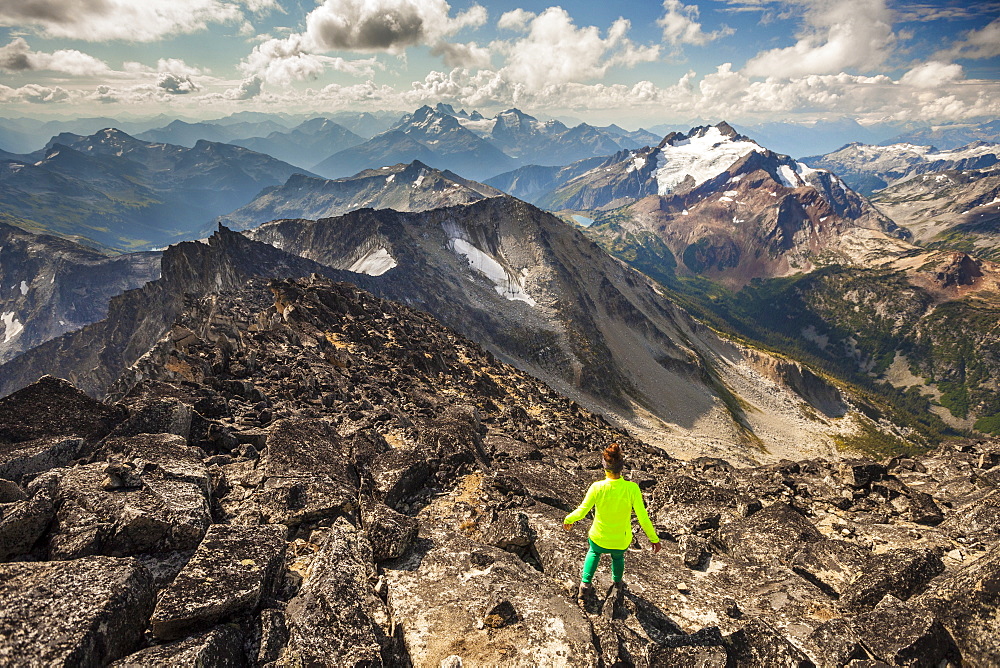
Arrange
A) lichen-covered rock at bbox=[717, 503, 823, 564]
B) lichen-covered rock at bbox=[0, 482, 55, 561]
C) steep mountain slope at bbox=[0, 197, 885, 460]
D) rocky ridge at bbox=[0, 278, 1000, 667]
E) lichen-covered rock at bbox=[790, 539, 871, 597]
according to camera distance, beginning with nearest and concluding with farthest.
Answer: rocky ridge at bbox=[0, 278, 1000, 667], lichen-covered rock at bbox=[0, 482, 55, 561], lichen-covered rock at bbox=[790, 539, 871, 597], lichen-covered rock at bbox=[717, 503, 823, 564], steep mountain slope at bbox=[0, 197, 885, 460]

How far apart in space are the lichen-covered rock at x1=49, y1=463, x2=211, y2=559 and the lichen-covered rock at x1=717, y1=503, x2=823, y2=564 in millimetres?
19789

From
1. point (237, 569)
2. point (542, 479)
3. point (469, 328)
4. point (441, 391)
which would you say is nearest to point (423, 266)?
point (469, 328)

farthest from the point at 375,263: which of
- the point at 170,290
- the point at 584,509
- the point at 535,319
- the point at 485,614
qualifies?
the point at 485,614

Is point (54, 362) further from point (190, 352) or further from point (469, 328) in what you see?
point (190, 352)

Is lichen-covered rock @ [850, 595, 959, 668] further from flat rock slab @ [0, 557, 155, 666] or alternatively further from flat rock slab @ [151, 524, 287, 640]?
flat rock slab @ [0, 557, 155, 666]

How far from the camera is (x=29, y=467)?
15828 millimetres

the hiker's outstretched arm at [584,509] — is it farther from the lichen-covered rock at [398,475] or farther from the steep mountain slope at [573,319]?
the steep mountain slope at [573,319]

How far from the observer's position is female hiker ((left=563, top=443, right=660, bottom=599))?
1277 cm

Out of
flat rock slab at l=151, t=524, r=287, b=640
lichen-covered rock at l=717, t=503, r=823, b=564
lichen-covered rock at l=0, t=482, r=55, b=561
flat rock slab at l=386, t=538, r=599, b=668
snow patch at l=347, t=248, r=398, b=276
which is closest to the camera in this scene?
flat rock slab at l=151, t=524, r=287, b=640

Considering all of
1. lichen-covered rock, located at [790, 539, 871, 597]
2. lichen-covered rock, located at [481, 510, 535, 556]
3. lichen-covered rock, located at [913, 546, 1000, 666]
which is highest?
lichen-covered rock, located at [913, 546, 1000, 666]

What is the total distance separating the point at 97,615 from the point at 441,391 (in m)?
37.6

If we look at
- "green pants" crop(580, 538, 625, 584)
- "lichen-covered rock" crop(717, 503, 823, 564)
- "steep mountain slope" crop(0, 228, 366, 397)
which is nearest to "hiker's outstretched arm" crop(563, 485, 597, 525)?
"green pants" crop(580, 538, 625, 584)

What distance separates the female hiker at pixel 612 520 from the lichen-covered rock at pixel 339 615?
5.58 metres

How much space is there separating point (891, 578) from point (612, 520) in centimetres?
1058
